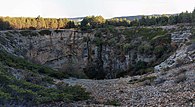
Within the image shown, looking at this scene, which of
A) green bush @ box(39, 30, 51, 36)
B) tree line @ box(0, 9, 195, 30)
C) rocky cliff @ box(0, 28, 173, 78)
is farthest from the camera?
tree line @ box(0, 9, 195, 30)

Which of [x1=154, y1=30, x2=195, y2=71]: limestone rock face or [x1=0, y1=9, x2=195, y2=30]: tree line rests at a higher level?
[x1=0, y1=9, x2=195, y2=30]: tree line

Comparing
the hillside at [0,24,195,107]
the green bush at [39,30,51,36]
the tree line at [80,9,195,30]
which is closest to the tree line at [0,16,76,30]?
the tree line at [80,9,195,30]

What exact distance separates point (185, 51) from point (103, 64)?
1181 inches

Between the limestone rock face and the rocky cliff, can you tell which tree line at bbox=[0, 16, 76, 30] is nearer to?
the rocky cliff

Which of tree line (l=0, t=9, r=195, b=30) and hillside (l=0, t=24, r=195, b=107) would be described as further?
tree line (l=0, t=9, r=195, b=30)

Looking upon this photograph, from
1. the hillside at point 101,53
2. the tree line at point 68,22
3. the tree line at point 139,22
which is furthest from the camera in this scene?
the tree line at point 68,22

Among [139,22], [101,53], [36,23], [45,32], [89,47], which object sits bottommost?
[101,53]

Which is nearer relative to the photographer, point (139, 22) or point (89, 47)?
point (89, 47)

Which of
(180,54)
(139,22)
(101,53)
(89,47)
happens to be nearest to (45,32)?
(89,47)

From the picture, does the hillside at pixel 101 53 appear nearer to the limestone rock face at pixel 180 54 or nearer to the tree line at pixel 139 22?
the limestone rock face at pixel 180 54

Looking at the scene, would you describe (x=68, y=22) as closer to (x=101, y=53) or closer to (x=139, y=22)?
(x=139, y=22)

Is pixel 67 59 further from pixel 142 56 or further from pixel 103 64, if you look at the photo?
pixel 142 56

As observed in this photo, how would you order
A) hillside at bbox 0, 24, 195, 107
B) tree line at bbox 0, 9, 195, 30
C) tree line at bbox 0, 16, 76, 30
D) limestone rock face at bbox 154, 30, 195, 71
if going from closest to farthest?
1. limestone rock face at bbox 154, 30, 195, 71
2. hillside at bbox 0, 24, 195, 107
3. tree line at bbox 0, 9, 195, 30
4. tree line at bbox 0, 16, 76, 30

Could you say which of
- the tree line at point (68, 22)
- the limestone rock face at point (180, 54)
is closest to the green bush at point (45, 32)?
the tree line at point (68, 22)
